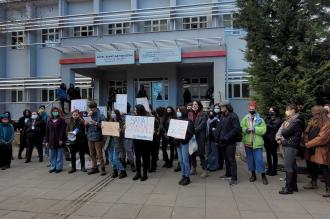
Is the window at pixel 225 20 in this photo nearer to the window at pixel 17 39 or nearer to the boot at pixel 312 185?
the window at pixel 17 39

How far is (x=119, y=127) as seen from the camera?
9.38 m

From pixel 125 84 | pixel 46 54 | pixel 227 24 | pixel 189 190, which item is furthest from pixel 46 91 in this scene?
pixel 189 190

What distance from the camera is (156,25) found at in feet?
85.8

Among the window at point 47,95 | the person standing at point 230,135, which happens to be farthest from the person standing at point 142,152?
the window at point 47,95

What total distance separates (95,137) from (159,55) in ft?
36.1

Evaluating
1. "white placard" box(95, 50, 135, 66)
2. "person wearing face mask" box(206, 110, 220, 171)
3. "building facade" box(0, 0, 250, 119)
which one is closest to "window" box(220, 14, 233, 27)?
"building facade" box(0, 0, 250, 119)

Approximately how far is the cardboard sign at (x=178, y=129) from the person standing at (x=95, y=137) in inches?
87.6

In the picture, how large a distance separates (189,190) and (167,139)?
3.21 m

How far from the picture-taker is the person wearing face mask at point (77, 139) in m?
10.2

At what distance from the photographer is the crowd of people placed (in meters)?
7.80

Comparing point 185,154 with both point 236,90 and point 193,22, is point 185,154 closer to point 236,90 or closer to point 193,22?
point 236,90

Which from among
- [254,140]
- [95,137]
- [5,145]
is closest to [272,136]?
[254,140]

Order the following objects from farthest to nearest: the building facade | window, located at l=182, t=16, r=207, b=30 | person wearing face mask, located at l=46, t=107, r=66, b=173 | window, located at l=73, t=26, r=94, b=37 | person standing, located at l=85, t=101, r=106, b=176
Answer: window, located at l=73, t=26, r=94, b=37
window, located at l=182, t=16, r=207, b=30
the building facade
person wearing face mask, located at l=46, t=107, r=66, b=173
person standing, located at l=85, t=101, r=106, b=176

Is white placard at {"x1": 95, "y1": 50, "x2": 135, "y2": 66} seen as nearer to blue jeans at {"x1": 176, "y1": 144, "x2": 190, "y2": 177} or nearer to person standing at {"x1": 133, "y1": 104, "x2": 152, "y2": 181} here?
person standing at {"x1": 133, "y1": 104, "x2": 152, "y2": 181}
